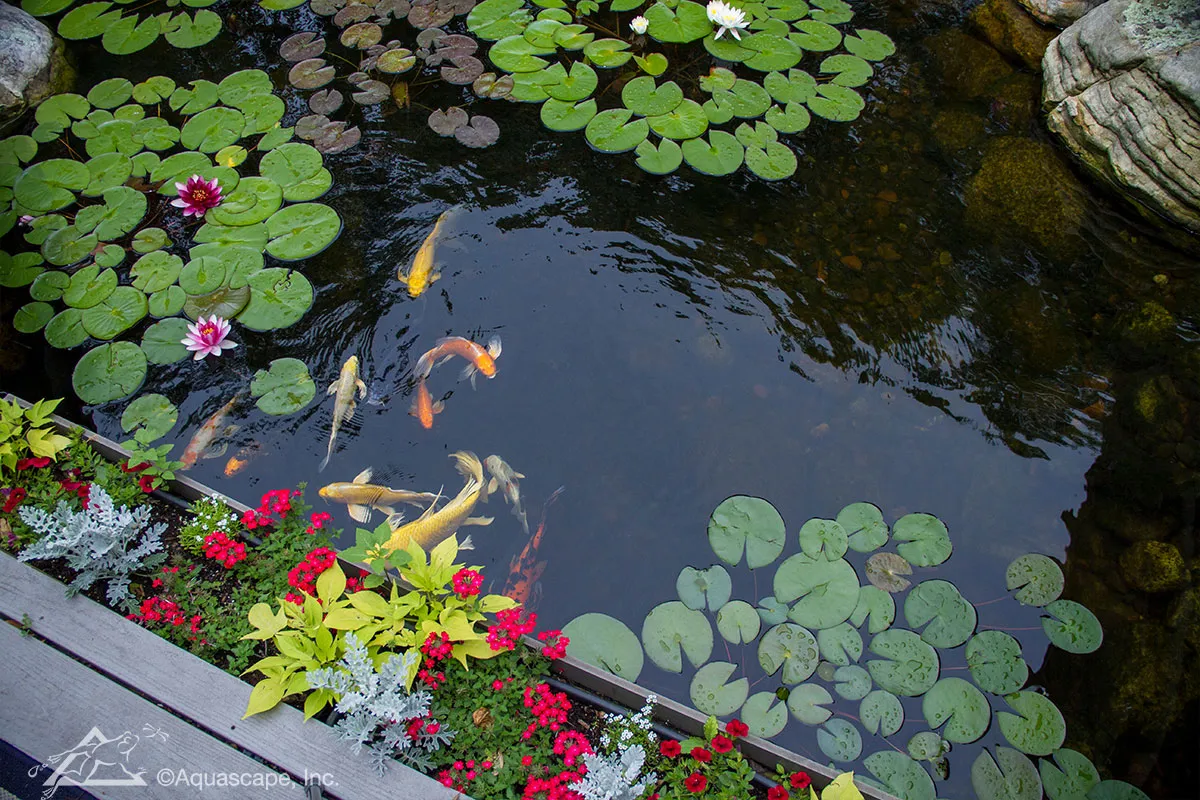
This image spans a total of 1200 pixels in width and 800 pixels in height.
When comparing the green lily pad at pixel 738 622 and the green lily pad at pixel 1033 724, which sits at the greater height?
the green lily pad at pixel 1033 724

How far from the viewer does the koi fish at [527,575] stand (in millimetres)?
2529

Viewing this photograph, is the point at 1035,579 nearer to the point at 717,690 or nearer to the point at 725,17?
the point at 717,690

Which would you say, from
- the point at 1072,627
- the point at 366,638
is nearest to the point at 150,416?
the point at 366,638

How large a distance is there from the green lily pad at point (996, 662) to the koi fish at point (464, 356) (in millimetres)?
1995

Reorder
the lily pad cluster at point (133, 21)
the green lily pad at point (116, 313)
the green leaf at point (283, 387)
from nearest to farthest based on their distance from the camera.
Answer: the green leaf at point (283, 387) < the green lily pad at point (116, 313) < the lily pad cluster at point (133, 21)

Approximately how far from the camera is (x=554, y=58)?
406cm

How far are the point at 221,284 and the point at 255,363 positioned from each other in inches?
15.7

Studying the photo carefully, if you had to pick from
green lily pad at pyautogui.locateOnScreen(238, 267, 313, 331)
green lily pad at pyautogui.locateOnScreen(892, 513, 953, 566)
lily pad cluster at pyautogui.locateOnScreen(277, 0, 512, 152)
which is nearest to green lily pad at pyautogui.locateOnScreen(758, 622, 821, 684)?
green lily pad at pyautogui.locateOnScreen(892, 513, 953, 566)

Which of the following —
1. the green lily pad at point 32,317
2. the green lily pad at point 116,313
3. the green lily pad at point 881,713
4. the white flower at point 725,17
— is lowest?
the green lily pad at point 32,317

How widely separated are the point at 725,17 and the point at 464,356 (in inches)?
95.3

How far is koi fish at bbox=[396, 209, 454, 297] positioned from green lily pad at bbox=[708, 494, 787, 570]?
161 centimetres

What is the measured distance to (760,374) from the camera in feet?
9.92

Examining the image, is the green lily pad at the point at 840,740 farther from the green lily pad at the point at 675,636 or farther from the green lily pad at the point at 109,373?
the green lily pad at the point at 109,373

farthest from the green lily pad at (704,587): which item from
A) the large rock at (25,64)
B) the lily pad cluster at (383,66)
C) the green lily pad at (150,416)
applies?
the large rock at (25,64)
